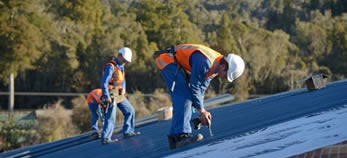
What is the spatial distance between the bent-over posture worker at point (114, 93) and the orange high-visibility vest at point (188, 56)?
1.63m

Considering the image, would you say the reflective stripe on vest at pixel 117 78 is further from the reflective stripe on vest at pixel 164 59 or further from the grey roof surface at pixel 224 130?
the reflective stripe on vest at pixel 164 59

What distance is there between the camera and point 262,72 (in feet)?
88.9

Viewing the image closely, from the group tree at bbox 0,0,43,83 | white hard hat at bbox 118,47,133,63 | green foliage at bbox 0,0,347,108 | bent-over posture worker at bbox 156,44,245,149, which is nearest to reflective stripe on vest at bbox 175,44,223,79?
bent-over posture worker at bbox 156,44,245,149

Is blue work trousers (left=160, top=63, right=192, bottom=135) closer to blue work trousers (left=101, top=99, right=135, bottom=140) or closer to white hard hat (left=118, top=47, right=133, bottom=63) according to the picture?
white hard hat (left=118, top=47, right=133, bottom=63)

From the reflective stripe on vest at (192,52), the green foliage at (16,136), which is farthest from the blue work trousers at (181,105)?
the green foliage at (16,136)

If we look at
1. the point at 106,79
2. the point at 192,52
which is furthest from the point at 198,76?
the point at 106,79

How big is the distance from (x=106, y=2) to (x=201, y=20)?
862cm

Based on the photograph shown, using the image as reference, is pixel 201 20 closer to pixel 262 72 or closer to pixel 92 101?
pixel 262 72

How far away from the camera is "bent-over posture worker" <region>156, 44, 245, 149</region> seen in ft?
15.8

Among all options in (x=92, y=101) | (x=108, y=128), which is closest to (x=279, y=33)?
(x=92, y=101)

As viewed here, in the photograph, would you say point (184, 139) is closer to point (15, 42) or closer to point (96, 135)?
point (96, 135)

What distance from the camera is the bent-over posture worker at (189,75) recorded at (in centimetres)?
482

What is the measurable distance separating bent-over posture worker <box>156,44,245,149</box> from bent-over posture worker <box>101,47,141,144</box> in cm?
154

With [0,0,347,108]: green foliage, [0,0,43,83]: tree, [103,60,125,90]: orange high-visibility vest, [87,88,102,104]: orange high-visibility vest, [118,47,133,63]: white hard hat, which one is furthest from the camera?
[0,0,347,108]: green foliage
